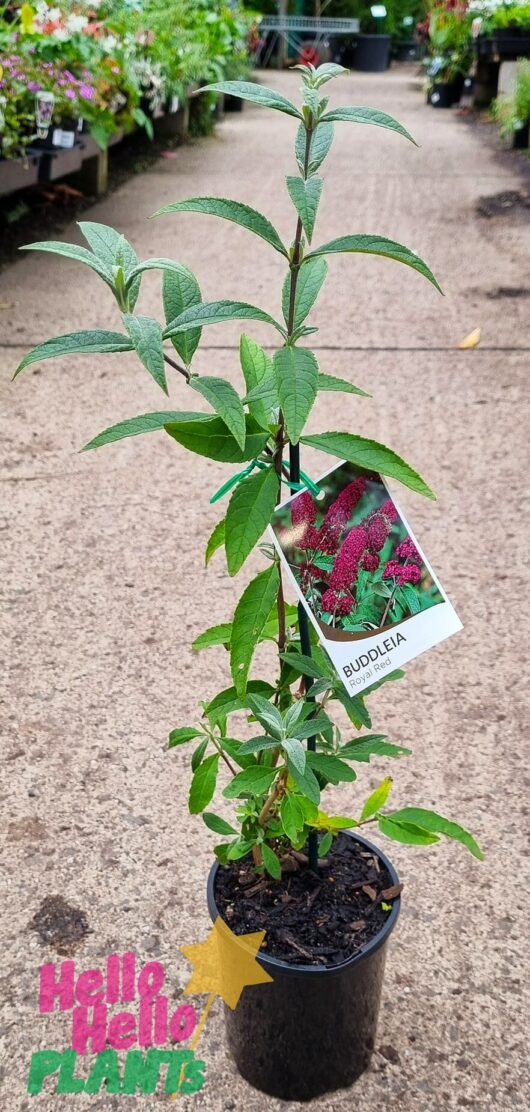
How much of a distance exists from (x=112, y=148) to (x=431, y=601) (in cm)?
855

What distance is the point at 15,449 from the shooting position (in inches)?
147

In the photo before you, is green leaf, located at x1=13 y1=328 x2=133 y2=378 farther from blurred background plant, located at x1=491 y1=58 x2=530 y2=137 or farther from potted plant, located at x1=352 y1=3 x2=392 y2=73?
potted plant, located at x1=352 y1=3 x2=392 y2=73

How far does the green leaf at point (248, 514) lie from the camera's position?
1.23 metres

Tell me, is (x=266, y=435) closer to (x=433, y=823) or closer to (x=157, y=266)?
(x=157, y=266)

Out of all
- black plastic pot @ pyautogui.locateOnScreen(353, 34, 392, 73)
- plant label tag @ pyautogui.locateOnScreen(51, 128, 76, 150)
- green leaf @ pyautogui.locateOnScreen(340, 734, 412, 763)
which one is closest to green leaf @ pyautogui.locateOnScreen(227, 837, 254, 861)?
green leaf @ pyautogui.locateOnScreen(340, 734, 412, 763)

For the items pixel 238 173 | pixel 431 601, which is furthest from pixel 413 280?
pixel 431 601

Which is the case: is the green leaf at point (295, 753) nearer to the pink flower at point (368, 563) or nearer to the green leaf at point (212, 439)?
the pink flower at point (368, 563)

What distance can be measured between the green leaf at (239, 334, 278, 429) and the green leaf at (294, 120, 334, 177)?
245 mm

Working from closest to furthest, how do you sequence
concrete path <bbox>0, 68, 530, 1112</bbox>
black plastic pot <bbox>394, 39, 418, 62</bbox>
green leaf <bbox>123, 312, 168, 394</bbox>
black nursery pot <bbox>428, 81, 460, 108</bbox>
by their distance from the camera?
green leaf <bbox>123, 312, 168, 394</bbox>
concrete path <bbox>0, 68, 530, 1112</bbox>
black nursery pot <bbox>428, 81, 460, 108</bbox>
black plastic pot <bbox>394, 39, 418, 62</bbox>

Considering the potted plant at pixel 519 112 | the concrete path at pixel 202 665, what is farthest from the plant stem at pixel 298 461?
the potted plant at pixel 519 112

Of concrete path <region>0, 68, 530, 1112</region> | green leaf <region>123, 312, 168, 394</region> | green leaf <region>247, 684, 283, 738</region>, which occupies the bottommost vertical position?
concrete path <region>0, 68, 530, 1112</region>

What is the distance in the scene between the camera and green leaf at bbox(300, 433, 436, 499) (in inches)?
48.9

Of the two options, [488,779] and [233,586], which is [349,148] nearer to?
[233,586]

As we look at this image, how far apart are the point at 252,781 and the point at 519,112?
867cm
